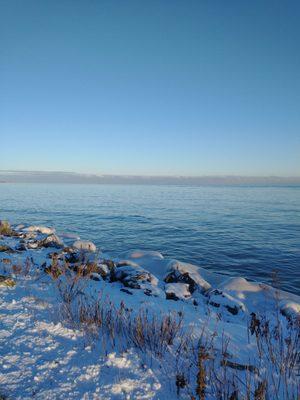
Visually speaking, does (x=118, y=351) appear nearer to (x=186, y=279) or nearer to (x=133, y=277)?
(x=133, y=277)

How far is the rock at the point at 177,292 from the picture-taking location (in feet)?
22.9

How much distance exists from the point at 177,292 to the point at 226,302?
4.38 feet

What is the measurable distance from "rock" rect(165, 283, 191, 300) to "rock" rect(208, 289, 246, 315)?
27.4 inches

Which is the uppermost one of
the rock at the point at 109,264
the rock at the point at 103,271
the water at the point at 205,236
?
the rock at the point at 103,271

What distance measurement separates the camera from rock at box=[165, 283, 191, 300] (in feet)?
22.9

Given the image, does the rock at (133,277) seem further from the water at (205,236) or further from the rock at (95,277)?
the water at (205,236)

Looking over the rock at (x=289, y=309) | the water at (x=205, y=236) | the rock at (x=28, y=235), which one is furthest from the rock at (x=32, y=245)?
the rock at (x=289, y=309)

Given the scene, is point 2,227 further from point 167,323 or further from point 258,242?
point 258,242

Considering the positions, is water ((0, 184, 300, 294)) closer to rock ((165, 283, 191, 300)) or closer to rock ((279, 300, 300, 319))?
rock ((279, 300, 300, 319))

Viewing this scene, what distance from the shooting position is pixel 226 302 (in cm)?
695

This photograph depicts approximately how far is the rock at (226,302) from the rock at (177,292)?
0.70 m

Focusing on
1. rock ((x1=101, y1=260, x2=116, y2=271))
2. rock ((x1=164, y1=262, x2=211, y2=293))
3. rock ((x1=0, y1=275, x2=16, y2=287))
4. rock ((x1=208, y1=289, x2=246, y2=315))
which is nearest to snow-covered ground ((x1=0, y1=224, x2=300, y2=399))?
rock ((x1=0, y1=275, x2=16, y2=287))

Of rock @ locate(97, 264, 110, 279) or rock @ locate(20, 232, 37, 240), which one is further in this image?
rock @ locate(20, 232, 37, 240)

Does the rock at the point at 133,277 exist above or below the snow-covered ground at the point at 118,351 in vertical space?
below
